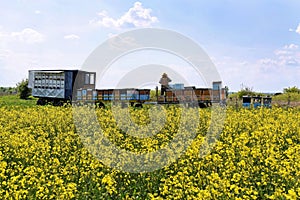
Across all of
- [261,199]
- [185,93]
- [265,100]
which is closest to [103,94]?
[185,93]

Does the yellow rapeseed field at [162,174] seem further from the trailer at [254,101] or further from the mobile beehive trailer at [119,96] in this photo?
the mobile beehive trailer at [119,96]

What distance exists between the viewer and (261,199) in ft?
22.3

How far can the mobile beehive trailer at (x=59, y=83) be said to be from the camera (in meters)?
33.1

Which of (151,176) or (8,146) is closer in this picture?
(151,176)

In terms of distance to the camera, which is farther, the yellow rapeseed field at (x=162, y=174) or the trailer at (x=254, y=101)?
the trailer at (x=254, y=101)

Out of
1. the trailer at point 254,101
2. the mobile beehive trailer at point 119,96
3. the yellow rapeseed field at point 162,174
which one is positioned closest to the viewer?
the yellow rapeseed field at point 162,174

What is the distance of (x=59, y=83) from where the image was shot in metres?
33.5

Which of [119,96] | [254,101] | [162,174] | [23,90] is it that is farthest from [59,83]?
[162,174]

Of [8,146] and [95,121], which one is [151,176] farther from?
[95,121]

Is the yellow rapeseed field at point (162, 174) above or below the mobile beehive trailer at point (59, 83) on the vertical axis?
below

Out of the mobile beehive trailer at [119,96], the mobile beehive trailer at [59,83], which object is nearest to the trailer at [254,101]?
the mobile beehive trailer at [119,96]

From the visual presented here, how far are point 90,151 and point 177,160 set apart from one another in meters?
2.36

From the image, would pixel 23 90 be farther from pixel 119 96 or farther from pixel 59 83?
pixel 119 96

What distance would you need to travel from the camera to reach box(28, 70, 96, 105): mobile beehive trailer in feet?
109
